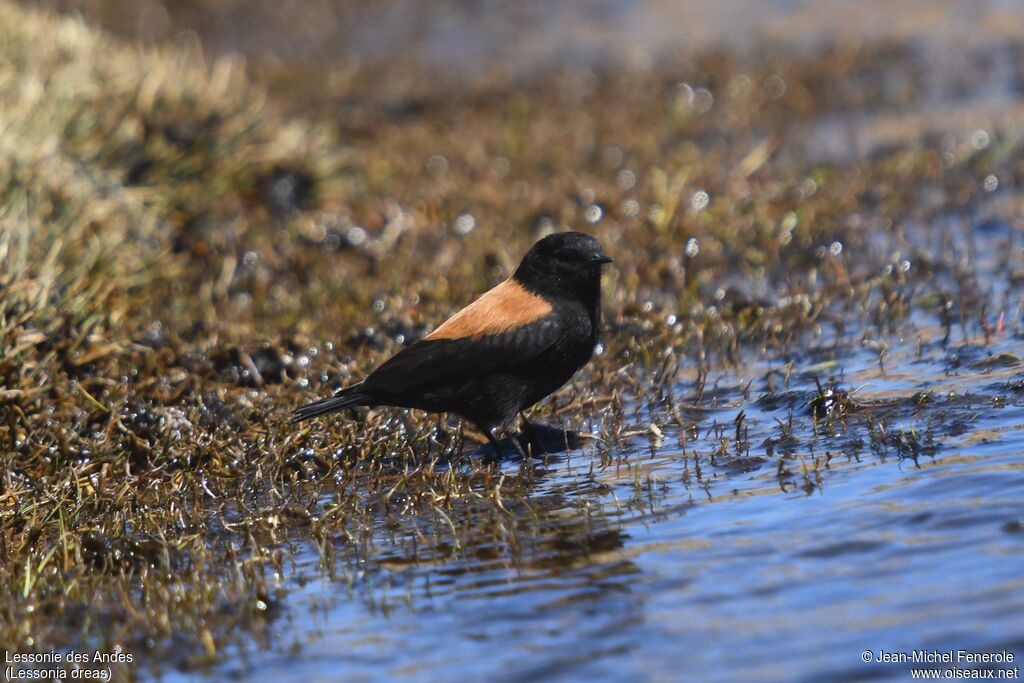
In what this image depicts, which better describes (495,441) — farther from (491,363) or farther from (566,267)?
(566,267)

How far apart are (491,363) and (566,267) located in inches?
27.0

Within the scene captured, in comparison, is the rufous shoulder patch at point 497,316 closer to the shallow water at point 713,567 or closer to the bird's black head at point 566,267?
the bird's black head at point 566,267

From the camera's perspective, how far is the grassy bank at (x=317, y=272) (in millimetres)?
5719

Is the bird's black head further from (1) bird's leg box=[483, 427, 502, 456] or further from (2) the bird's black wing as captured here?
(1) bird's leg box=[483, 427, 502, 456]

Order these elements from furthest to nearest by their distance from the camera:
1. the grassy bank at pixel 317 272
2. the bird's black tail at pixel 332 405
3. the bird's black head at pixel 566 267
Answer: the bird's black head at pixel 566 267
the bird's black tail at pixel 332 405
the grassy bank at pixel 317 272

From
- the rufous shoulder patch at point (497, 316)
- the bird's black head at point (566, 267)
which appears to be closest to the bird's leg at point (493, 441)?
the rufous shoulder patch at point (497, 316)

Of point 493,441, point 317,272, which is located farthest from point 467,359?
point 317,272

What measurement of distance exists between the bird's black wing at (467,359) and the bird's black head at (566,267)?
0.28m

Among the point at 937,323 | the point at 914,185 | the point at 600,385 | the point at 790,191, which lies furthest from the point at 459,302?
the point at 914,185

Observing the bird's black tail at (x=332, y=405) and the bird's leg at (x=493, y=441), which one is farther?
the bird's leg at (x=493, y=441)

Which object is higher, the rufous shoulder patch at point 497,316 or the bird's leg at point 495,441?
the rufous shoulder patch at point 497,316

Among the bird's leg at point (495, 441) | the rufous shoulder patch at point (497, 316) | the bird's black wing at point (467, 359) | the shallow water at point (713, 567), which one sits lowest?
the shallow water at point (713, 567)

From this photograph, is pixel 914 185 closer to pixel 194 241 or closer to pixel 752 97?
pixel 752 97

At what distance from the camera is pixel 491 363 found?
6516 mm
